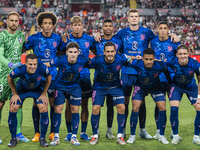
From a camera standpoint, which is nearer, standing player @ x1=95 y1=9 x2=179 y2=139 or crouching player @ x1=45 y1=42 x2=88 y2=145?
crouching player @ x1=45 y1=42 x2=88 y2=145

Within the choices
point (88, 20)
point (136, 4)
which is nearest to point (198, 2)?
point (136, 4)

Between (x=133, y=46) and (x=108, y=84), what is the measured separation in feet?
3.53

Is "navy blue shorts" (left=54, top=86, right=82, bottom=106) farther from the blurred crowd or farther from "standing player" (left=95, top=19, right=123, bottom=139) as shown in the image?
the blurred crowd

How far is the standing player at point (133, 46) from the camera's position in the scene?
5.87m

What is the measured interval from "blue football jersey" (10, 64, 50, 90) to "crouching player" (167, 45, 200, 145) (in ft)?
8.10

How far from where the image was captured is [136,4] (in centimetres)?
3105

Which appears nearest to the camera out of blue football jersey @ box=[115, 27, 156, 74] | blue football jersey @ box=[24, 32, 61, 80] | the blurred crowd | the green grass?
the green grass

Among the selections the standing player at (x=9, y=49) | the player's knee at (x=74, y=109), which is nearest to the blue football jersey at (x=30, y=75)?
the standing player at (x=9, y=49)

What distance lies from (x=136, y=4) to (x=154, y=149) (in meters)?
27.7

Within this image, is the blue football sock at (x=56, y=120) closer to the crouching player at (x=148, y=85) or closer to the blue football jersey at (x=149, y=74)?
the crouching player at (x=148, y=85)

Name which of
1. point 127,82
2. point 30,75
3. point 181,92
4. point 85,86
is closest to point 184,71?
point 181,92

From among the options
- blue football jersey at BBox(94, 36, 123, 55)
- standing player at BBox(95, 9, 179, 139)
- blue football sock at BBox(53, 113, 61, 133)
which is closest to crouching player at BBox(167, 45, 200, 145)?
standing player at BBox(95, 9, 179, 139)

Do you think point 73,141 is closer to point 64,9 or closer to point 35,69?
point 35,69

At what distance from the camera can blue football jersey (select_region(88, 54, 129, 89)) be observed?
5.39 metres
